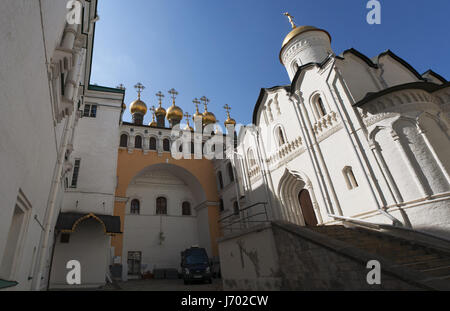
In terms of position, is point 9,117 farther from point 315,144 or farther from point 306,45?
point 306,45

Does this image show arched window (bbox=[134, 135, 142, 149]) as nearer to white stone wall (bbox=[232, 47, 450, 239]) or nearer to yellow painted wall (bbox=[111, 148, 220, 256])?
yellow painted wall (bbox=[111, 148, 220, 256])

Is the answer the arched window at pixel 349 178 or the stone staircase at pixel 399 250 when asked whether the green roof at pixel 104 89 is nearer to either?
the arched window at pixel 349 178

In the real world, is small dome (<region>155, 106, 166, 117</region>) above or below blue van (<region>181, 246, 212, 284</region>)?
above

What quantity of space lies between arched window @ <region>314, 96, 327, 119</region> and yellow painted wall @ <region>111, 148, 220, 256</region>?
39.8 ft

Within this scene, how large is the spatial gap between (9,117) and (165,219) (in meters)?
19.5

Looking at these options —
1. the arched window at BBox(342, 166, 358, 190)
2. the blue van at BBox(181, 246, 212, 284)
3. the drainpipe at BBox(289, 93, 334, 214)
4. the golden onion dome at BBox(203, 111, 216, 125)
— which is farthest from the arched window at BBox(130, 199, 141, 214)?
the arched window at BBox(342, 166, 358, 190)

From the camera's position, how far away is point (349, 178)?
1074 centimetres

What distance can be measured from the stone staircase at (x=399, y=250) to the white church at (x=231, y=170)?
0.06 m

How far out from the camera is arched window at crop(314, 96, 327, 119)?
40.7 ft

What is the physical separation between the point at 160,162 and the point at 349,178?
49.1 feet

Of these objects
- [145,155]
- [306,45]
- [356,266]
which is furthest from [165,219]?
[356,266]

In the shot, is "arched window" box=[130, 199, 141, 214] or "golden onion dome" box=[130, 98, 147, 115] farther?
"golden onion dome" box=[130, 98, 147, 115]

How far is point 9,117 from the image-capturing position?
10.2ft

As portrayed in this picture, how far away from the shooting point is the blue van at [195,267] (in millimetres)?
13516
